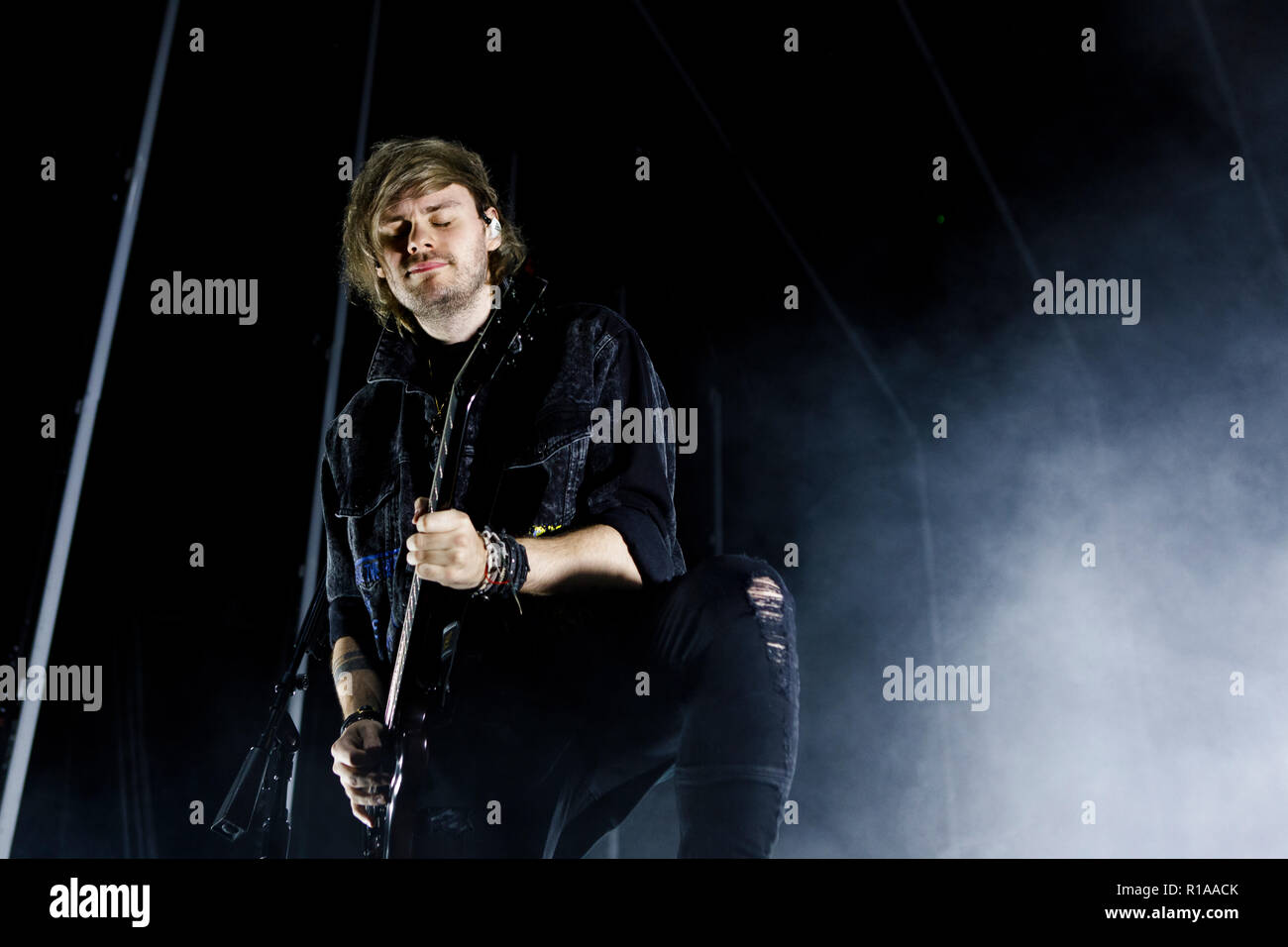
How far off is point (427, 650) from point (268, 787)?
1.14 ft

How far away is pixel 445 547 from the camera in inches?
44.9

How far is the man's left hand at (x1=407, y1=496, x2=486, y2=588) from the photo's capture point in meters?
1.13

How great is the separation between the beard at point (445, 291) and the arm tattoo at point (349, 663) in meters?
0.51

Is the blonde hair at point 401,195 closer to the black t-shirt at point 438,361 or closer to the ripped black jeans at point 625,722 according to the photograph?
the black t-shirt at point 438,361

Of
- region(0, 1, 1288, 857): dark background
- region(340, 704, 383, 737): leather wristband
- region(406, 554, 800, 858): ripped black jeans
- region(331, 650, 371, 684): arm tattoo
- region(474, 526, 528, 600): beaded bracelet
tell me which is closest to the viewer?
region(406, 554, 800, 858): ripped black jeans

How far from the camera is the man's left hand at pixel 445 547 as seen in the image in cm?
113

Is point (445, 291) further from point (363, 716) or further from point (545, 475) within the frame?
point (363, 716)

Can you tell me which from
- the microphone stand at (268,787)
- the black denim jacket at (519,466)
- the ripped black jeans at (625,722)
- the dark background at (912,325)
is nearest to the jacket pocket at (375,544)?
the black denim jacket at (519,466)

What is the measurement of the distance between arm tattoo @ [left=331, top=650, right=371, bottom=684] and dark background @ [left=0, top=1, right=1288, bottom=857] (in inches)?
23.4

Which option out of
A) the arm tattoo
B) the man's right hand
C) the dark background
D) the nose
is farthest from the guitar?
the dark background

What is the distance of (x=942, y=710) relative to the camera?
7.34ft

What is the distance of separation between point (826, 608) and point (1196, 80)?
1.43 metres

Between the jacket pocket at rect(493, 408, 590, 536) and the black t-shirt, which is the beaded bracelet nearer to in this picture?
the jacket pocket at rect(493, 408, 590, 536)
